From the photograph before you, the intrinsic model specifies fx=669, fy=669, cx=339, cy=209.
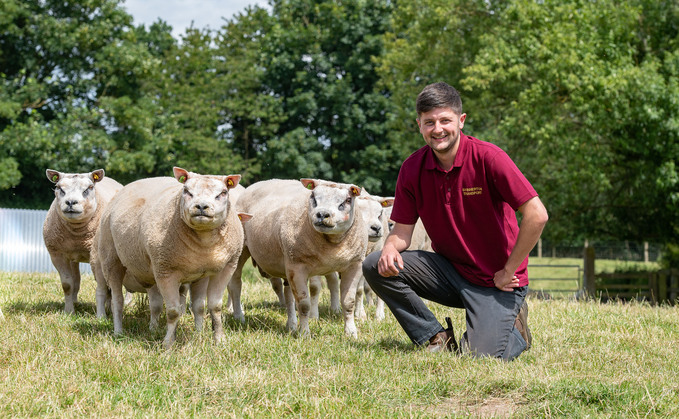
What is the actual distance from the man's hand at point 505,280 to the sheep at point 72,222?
447 cm

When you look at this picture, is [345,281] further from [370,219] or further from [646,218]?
[646,218]

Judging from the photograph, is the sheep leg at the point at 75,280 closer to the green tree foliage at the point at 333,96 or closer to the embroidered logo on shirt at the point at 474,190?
the embroidered logo on shirt at the point at 474,190

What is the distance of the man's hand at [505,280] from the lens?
5.14 m

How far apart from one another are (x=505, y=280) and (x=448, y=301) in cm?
64

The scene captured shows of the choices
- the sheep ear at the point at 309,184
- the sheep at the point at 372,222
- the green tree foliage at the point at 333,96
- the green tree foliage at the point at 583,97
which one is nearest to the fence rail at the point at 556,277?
the green tree foliage at the point at 583,97

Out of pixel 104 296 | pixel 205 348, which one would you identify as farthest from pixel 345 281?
pixel 104 296

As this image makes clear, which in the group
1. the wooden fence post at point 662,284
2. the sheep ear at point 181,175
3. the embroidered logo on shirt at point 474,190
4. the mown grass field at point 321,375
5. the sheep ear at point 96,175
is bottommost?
the wooden fence post at point 662,284

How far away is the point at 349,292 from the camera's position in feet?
22.6

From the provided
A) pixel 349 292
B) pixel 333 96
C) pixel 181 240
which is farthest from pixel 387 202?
pixel 333 96

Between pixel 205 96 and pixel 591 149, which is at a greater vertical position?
pixel 205 96

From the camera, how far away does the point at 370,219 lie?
319 inches

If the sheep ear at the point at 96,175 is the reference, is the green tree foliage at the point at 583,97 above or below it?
above

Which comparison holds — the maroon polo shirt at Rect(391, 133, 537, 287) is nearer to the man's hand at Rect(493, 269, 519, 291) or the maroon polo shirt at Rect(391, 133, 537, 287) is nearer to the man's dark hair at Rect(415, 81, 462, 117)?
the man's hand at Rect(493, 269, 519, 291)

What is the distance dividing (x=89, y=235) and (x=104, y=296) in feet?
2.92
